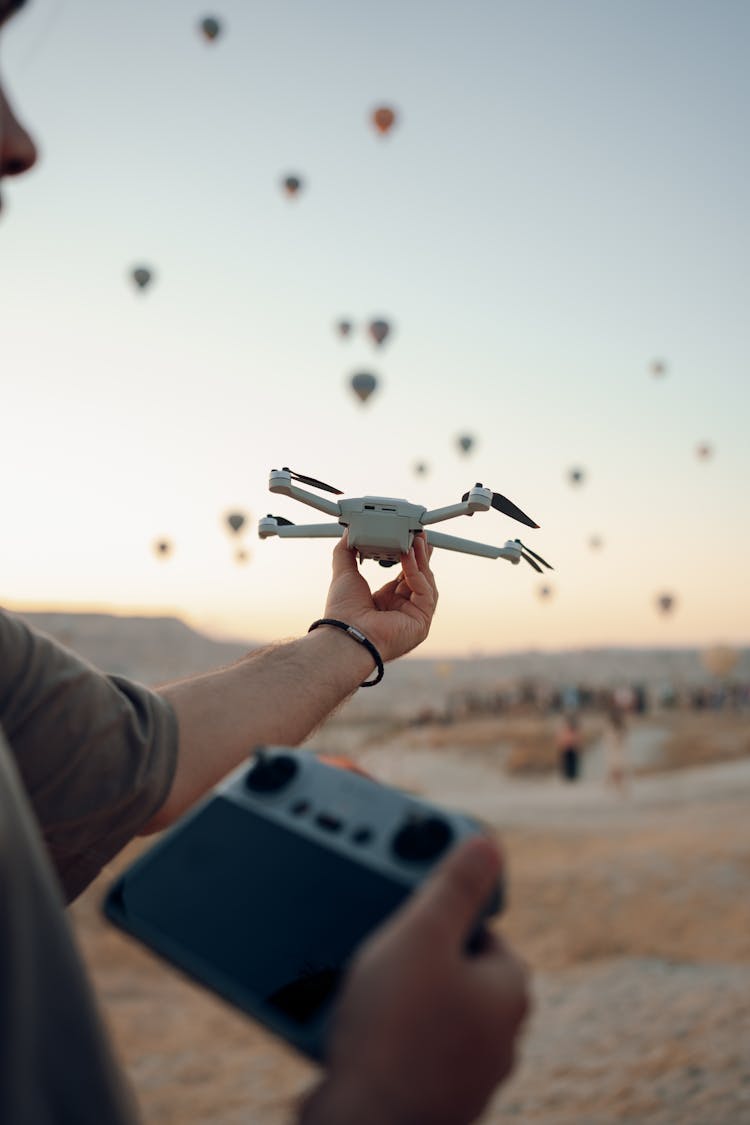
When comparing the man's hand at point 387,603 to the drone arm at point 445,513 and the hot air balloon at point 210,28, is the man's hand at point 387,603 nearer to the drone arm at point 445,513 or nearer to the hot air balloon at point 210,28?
the drone arm at point 445,513

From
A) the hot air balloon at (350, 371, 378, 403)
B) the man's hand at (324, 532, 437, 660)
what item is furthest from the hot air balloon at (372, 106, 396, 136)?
the man's hand at (324, 532, 437, 660)

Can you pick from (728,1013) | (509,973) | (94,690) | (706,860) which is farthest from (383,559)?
(706,860)

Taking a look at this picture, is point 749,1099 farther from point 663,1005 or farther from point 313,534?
point 313,534

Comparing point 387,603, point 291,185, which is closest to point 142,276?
point 291,185

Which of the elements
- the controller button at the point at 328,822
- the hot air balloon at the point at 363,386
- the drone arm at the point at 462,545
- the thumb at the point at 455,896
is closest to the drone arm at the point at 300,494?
the drone arm at the point at 462,545

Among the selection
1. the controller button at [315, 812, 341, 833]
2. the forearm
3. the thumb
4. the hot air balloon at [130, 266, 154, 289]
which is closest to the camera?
the thumb

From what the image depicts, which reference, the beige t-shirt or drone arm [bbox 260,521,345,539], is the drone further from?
the beige t-shirt
